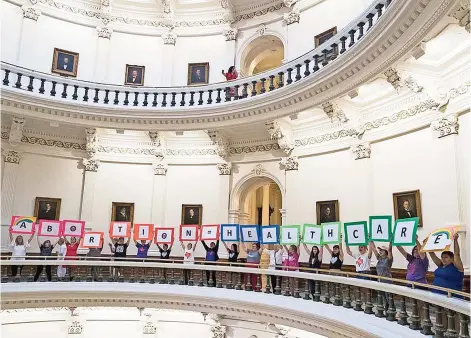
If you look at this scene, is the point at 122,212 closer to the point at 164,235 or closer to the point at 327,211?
the point at 164,235

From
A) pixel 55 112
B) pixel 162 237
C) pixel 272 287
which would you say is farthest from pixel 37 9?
pixel 272 287

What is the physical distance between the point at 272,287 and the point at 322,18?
31.0 ft

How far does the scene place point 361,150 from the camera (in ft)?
41.4

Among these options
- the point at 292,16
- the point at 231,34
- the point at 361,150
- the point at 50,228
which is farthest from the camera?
the point at 231,34

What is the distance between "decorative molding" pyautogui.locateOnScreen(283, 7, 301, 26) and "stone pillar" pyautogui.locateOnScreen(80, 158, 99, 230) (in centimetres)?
874

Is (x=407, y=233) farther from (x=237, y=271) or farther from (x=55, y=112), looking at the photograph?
(x=55, y=112)

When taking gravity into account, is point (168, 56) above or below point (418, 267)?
above

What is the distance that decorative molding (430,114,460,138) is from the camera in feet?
32.6

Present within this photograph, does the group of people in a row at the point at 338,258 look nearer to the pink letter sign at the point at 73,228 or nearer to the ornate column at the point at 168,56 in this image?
the pink letter sign at the point at 73,228

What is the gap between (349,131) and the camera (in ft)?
42.4

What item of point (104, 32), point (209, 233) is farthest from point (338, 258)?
point (104, 32)

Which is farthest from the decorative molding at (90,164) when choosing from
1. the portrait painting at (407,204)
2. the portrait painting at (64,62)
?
the portrait painting at (407,204)

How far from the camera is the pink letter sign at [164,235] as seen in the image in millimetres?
13297

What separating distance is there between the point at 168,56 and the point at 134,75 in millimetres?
1603
